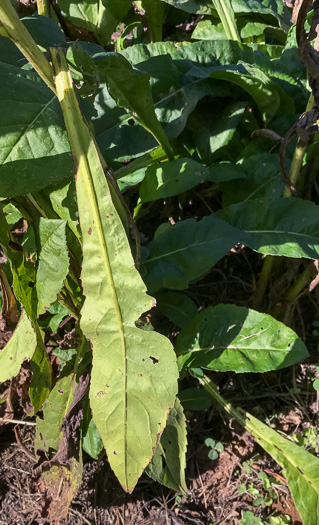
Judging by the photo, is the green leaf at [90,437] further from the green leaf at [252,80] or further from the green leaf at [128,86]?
the green leaf at [252,80]

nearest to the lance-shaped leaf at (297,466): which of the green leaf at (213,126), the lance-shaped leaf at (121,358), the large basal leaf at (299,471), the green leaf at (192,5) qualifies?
the large basal leaf at (299,471)

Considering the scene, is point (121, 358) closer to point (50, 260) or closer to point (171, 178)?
point (50, 260)

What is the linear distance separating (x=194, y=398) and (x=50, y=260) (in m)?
0.59

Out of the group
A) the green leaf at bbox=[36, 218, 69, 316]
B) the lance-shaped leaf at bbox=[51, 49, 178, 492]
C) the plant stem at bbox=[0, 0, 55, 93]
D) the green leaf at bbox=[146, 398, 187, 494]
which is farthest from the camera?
the green leaf at bbox=[146, 398, 187, 494]

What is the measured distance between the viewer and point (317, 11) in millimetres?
870

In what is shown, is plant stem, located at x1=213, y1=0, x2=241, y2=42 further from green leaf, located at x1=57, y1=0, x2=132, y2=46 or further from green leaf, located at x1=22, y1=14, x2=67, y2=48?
green leaf, located at x1=22, y1=14, x2=67, y2=48

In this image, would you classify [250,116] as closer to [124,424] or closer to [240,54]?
[240,54]

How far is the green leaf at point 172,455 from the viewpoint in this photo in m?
1.04

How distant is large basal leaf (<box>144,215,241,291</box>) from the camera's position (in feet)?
3.68

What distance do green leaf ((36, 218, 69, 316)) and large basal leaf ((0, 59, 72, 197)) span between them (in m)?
0.10

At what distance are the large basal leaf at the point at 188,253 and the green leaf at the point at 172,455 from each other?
0.93 feet

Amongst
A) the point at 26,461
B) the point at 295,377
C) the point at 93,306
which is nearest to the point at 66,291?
the point at 93,306

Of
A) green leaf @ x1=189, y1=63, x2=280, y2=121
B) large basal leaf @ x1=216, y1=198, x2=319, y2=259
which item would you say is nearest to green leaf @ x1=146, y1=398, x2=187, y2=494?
large basal leaf @ x1=216, y1=198, x2=319, y2=259

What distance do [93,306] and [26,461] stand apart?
2.53ft
